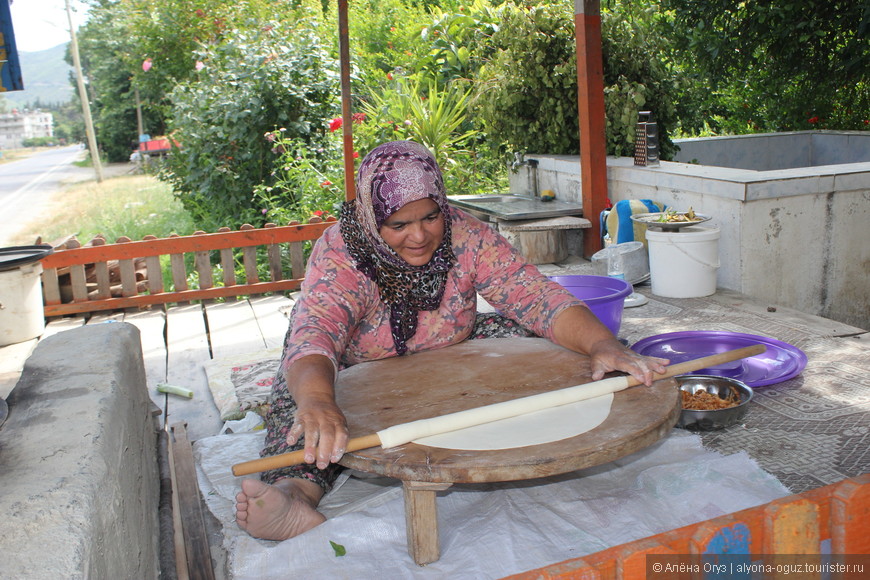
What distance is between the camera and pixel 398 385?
209 centimetres

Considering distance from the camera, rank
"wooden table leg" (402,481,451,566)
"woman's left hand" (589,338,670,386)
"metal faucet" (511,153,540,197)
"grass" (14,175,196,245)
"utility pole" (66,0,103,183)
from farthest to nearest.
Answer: "utility pole" (66,0,103,183), "grass" (14,175,196,245), "metal faucet" (511,153,540,197), "woman's left hand" (589,338,670,386), "wooden table leg" (402,481,451,566)

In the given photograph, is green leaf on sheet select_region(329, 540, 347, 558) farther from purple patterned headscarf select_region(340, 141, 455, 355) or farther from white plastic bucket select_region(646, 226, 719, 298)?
white plastic bucket select_region(646, 226, 719, 298)

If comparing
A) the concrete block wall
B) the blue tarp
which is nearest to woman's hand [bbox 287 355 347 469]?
the concrete block wall

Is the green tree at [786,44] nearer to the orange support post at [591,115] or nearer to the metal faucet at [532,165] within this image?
the orange support post at [591,115]

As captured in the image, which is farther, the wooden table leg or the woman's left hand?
the woman's left hand

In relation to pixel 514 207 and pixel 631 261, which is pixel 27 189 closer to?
pixel 514 207

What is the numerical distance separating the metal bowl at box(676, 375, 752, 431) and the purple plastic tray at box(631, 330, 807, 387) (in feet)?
0.63

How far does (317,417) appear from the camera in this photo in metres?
1.73

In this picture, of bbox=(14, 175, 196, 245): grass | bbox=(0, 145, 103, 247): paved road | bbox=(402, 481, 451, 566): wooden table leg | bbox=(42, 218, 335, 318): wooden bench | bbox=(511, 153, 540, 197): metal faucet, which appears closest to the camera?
bbox=(402, 481, 451, 566): wooden table leg

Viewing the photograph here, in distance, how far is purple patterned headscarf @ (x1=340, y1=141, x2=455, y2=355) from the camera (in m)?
2.26

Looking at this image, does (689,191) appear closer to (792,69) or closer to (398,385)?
(792,69)

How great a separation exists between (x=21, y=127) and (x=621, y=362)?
87.5 m

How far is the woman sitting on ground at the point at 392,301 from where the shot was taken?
81.2 inches

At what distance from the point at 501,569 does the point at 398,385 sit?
0.56m
